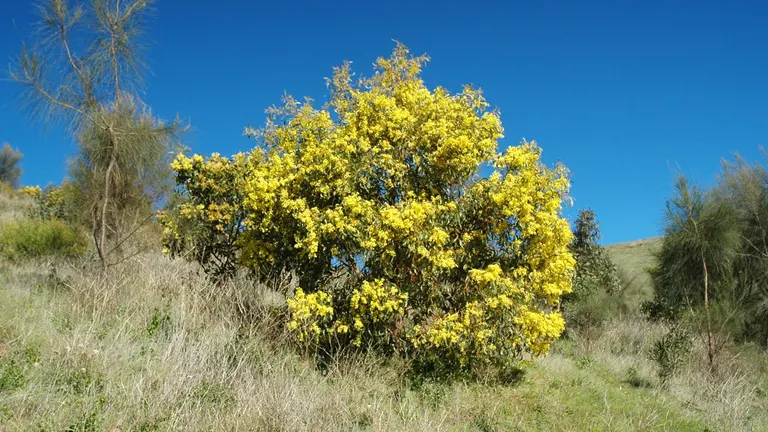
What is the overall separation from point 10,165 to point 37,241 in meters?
21.9

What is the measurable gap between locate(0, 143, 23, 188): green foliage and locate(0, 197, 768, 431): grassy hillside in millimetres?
24087

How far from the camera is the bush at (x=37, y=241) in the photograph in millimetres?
12078

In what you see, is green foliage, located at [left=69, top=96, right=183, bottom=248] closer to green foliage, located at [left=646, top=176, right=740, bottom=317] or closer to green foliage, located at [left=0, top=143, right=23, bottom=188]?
green foliage, located at [left=646, top=176, right=740, bottom=317]

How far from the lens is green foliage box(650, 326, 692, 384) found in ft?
31.7

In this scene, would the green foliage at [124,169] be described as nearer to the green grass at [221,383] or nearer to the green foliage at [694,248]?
the green grass at [221,383]

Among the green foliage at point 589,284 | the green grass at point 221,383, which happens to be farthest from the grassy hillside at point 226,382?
the green foliage at point 589,284

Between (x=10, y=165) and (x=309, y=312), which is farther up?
(x=10, y=165)

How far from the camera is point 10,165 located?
30.1m

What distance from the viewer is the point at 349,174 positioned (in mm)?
6898

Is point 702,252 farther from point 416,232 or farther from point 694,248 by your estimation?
point 416,232

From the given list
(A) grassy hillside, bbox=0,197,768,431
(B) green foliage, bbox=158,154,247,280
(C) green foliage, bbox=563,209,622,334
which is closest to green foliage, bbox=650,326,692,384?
(A) grassy hillside, bbox=0,197,768,431

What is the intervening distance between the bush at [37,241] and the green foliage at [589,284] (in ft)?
38.9

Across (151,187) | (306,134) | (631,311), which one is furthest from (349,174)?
(631,311)

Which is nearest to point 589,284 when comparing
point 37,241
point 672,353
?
point 672,353
